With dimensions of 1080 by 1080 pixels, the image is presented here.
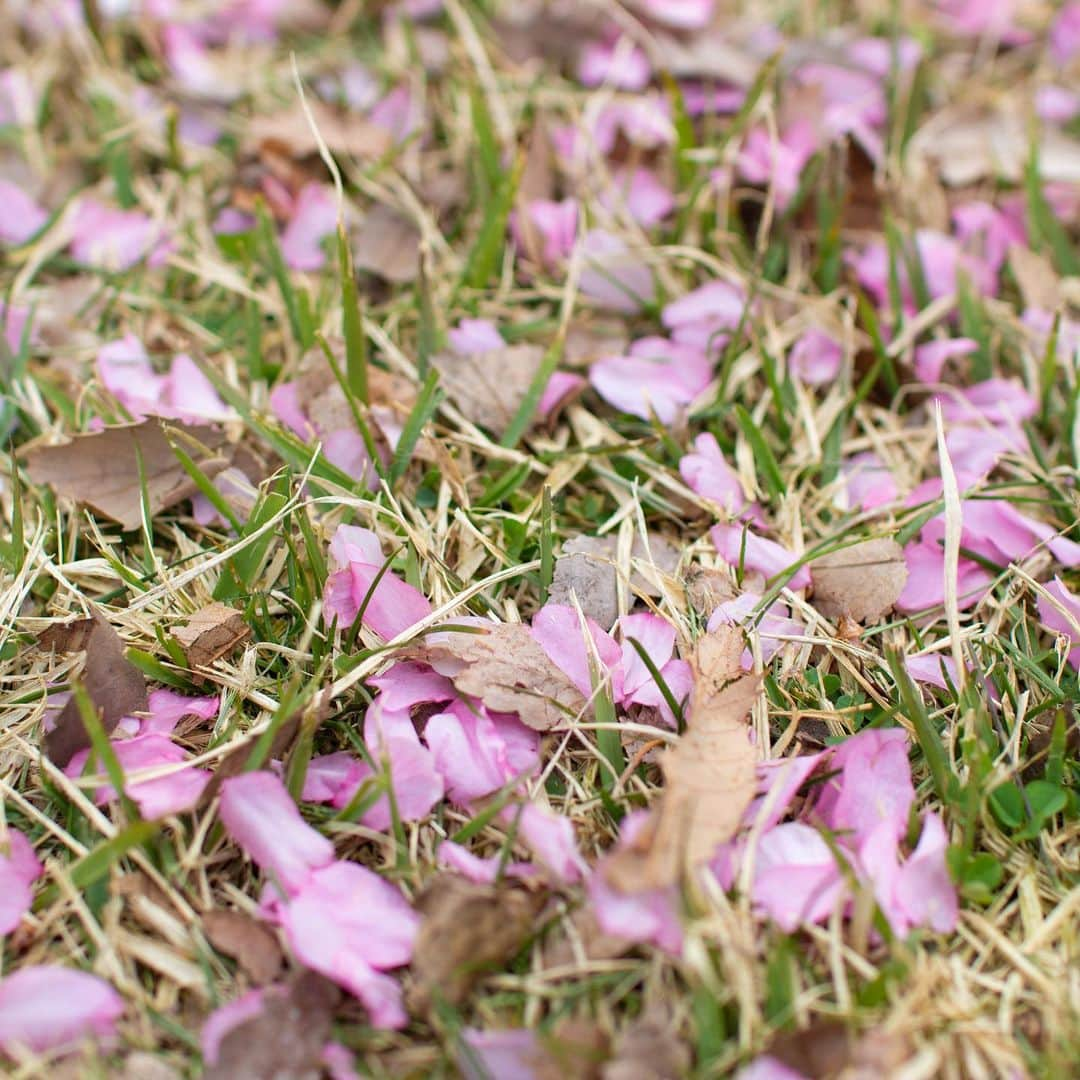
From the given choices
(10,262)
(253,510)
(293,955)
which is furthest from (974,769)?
(10,262)

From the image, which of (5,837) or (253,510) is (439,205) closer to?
(253,510)

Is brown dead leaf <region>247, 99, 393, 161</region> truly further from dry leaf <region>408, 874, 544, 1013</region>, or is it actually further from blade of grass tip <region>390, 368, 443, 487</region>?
dry leaf <region>408, 874, 544, 1013</region>

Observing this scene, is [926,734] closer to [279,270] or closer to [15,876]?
[15,876]

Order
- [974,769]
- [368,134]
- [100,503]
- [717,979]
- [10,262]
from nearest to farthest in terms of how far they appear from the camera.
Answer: [717,979] → [974,769] → [100,503] → [10,262] → [368,134]

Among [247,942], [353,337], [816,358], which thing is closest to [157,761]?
[247,942]

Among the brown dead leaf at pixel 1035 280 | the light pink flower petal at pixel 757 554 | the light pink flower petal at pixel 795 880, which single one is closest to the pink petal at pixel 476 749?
the light pink flower petal at pixel 795 880

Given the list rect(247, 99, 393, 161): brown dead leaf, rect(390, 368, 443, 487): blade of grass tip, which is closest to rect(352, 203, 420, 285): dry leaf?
rect(247, 99, 393, 161): brown dead leaf
